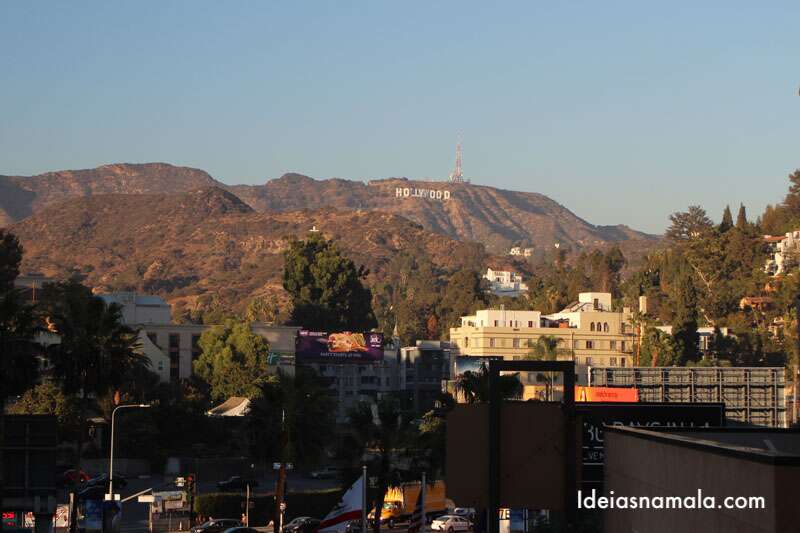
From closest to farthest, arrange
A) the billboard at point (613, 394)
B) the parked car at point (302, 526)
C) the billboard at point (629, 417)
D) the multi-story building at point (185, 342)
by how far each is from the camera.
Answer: the billboard at point (629, 417)
the parked car at point (302, 526)
the billboard at point (613, 394)
the multi-story building at point (185, 342)

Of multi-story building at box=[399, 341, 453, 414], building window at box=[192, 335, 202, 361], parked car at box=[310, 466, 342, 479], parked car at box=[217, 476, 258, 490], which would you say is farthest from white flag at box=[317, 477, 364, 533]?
multi-story building at box=[399, 341, 453, 414]

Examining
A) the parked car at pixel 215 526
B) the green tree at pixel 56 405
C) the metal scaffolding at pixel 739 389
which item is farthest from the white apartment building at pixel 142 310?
the metal scaffolding at pixel 739 389

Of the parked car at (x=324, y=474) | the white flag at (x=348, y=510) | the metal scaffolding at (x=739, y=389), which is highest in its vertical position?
the metal scaffolding at (x=739, y=389)

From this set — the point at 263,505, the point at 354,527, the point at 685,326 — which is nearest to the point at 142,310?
the point at 685,326

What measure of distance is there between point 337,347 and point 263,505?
87610 mm

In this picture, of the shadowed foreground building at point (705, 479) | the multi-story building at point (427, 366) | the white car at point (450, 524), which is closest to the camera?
the shadowed foreground building at point (705, 479)

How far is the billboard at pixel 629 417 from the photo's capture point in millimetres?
22672

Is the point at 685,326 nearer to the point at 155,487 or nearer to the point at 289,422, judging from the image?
the point at 155,487

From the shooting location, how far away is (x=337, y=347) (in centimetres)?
17862

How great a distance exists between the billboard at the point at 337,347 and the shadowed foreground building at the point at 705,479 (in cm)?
15676

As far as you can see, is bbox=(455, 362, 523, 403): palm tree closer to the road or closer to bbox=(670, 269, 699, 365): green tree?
the road

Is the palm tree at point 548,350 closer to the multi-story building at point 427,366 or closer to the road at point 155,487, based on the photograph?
the multi-story building at point 427,366

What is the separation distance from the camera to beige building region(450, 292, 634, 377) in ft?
600

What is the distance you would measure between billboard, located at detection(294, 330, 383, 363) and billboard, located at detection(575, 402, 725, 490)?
143820 millimetres
